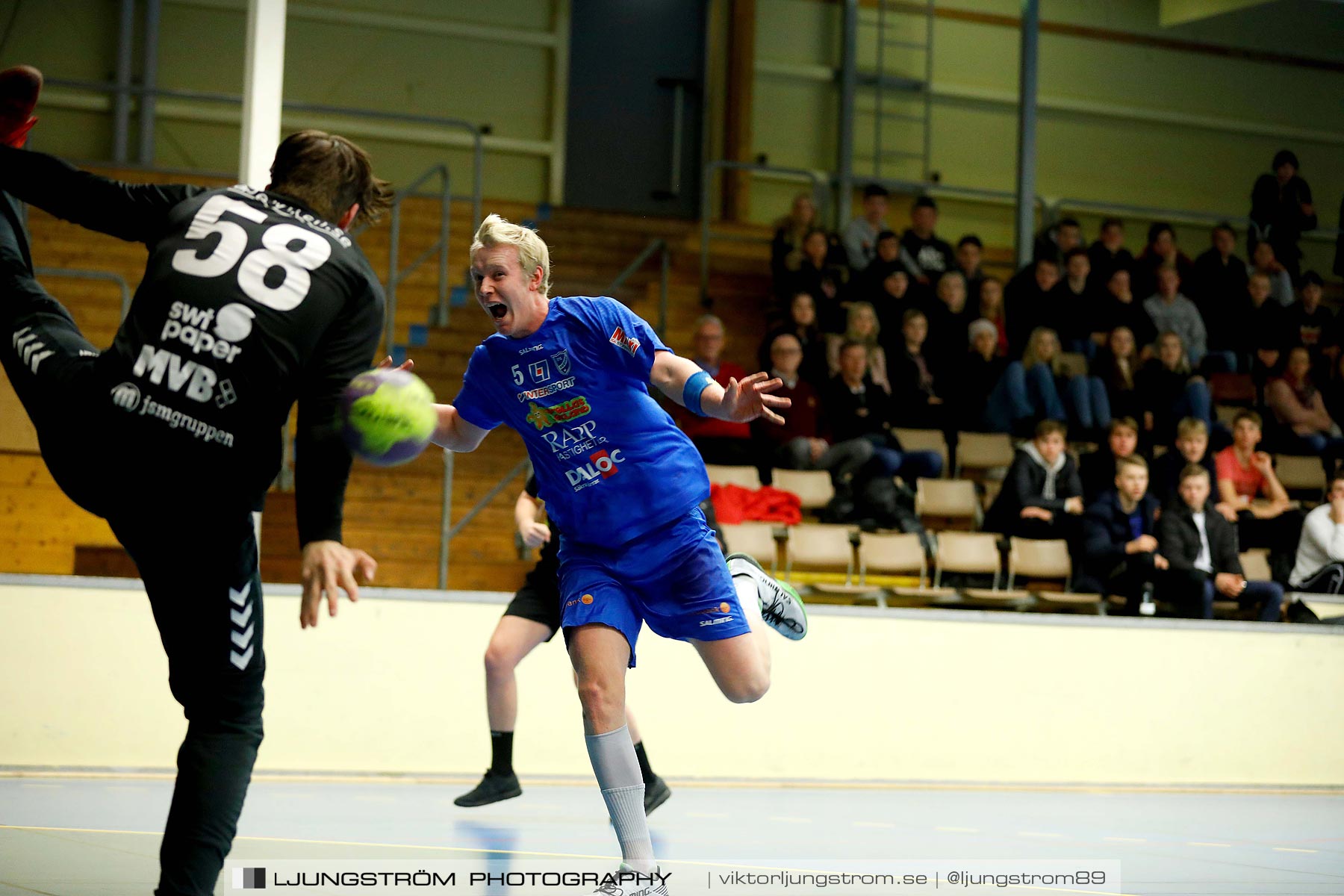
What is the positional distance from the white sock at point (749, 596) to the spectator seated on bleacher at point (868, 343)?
6.11 m

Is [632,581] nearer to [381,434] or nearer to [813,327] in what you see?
[381,434]

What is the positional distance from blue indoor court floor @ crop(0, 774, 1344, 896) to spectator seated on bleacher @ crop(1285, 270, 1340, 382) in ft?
22.1

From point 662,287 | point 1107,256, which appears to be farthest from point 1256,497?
point 662,287

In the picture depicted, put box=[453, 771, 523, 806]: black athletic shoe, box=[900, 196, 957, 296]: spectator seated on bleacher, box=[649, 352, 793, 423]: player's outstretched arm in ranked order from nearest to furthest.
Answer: box=[649, 352, 793, 423]: player's outstretched arm → box=[453, 771, 523, 806]: black athletic shoe → box=[900, 196, 957, 296]: spectator seated on bleacher

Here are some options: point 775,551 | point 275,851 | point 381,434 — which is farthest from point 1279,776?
point 381,434

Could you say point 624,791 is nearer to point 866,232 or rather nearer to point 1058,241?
point 866,232

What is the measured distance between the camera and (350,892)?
3.79 metres

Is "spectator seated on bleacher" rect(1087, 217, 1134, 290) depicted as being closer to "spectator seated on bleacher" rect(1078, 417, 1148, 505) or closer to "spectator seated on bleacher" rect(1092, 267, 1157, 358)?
"spectator seated on bleacher" rect(1092, 267, 1157, 358)

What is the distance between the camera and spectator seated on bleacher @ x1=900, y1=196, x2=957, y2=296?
12.7 meters

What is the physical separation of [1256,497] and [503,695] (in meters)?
7.69

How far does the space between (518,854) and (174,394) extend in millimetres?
2306

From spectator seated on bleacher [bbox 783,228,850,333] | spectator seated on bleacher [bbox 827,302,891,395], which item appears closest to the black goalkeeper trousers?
spectator seated on bleacher [bbox 827,302,891,395]

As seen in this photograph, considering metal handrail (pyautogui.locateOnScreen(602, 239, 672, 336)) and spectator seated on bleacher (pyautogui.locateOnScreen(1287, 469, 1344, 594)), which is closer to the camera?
spectator seated on bleacher (pyautogui.locateOnScreen(1287, 469, 1344, 594))

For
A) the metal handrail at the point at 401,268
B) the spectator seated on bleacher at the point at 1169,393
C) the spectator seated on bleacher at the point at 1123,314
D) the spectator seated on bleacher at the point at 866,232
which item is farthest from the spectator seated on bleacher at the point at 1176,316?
the metal handrail at the point at 401,268
